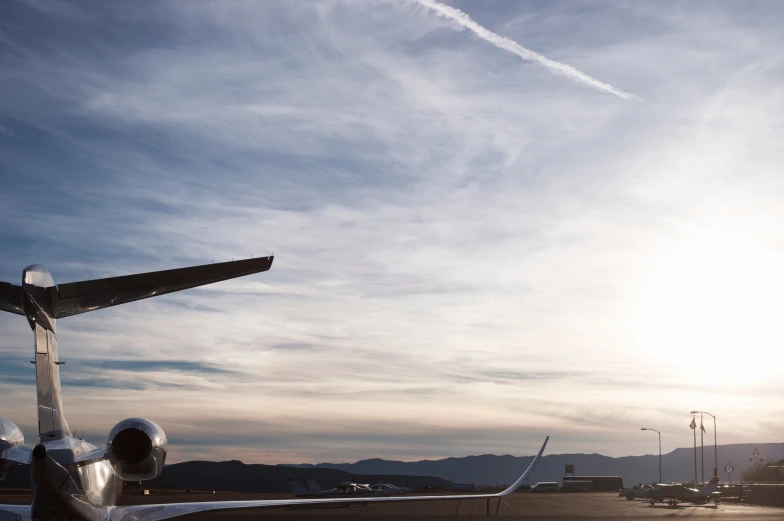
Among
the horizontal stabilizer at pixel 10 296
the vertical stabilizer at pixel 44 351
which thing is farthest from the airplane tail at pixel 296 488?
the horizontal stabilizer at pixel 10 296

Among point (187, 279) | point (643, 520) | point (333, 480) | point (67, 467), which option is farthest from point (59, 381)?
point (333, 480)

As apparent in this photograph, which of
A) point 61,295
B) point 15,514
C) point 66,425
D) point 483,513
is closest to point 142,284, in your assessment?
point 61,295

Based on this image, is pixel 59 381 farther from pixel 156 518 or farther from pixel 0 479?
pixel 156 518

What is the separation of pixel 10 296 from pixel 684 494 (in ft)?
223

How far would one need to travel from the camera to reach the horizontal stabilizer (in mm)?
15430

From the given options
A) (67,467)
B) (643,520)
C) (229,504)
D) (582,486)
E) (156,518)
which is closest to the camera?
(67,467)

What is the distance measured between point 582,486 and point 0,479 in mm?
131845

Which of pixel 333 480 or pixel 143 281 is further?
pixel 333 480

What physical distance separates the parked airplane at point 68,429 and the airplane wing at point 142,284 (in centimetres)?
2

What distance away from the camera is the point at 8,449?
16266mm

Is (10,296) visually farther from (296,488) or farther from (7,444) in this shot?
(296,488)

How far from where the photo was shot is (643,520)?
43.7 m

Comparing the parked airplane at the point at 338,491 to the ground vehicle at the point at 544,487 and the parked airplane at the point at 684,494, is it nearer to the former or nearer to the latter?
the parked airplane at the point at 684,494

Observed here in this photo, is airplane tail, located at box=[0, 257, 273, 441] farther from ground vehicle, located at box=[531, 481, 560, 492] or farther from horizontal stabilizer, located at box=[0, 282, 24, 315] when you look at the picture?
ground vehicle, located at box=[531, 481, 560, 492]
